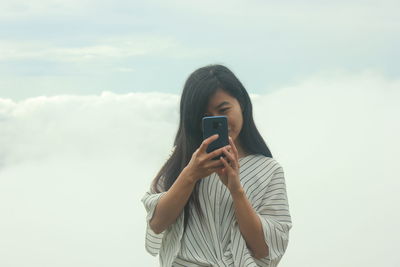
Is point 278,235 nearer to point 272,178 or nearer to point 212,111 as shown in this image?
point 272,178

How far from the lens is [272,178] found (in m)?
3.62

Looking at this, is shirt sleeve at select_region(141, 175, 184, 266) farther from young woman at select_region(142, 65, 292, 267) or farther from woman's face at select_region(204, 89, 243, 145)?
woman's face at select_region(204, 89, 243, 145)

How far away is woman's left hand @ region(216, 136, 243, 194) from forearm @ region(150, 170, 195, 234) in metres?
0.15

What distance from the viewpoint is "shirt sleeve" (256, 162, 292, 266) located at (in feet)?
11.6

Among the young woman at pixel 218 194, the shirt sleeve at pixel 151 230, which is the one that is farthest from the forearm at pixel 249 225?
the shirt sleeve at pixel 151 230

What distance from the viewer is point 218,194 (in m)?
3.56

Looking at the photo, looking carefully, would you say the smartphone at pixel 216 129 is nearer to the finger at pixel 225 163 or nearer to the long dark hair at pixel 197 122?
the finger at pixel 225 163

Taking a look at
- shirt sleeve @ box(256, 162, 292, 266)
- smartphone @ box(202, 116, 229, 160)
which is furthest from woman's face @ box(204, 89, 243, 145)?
shirt sleeve @ box(256, 162, 292, 266)

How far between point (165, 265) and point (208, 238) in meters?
0.26

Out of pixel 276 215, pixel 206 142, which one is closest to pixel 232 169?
pixel 206 142

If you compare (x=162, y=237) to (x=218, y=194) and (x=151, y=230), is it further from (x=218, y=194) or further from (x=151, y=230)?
(x=218, y=194)

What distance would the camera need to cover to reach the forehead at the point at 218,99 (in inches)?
137

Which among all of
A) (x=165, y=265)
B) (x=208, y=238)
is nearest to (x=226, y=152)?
(x=208, y=238)

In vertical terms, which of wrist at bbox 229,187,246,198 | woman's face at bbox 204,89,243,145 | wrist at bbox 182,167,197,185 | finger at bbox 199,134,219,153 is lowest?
wrist at bbox 229,187,246,198
